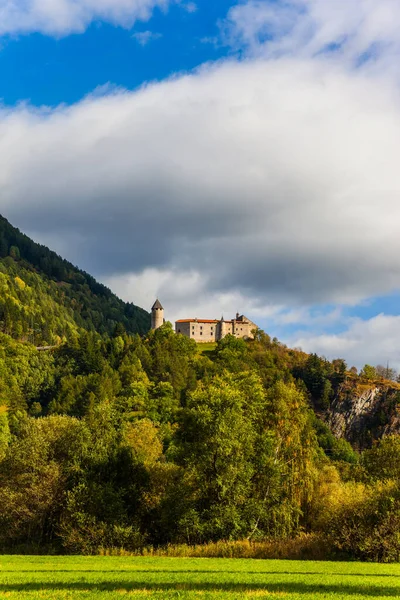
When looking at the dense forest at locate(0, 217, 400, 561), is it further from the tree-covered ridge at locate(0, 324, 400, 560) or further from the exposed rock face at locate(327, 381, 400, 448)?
the exposed rock face at locate(327, 381, 400, 448)

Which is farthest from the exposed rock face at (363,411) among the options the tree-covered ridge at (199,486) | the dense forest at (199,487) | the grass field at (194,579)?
the grass field at (194,579)

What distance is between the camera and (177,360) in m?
178

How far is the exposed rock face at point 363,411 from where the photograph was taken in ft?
614

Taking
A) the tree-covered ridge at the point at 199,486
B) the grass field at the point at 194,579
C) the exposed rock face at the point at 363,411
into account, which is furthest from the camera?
the exposed rock face at the point at 363,411

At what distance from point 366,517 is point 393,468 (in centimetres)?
3019

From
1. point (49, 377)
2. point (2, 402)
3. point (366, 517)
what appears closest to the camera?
point (366, 517)

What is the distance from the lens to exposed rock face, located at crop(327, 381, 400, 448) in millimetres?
187250

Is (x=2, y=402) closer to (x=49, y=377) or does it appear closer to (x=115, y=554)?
(x=49, y=377)

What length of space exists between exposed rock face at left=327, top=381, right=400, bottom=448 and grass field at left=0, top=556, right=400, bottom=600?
16210 cm

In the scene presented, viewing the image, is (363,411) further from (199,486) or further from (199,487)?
(199,486)

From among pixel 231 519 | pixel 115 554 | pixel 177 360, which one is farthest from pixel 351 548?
pixel 177 360

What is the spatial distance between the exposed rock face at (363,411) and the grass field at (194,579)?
6382 inches

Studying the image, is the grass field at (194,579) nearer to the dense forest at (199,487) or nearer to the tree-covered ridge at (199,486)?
the dense forest at (199,487)

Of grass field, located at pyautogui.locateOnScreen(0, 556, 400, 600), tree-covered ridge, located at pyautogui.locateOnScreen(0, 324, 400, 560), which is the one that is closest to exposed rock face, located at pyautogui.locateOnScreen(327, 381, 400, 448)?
tree-covered ridge, located at pyautogui.locateOnScreen(0, 324, 400, 560)
